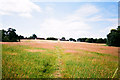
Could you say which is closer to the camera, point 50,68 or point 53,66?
point 50,68

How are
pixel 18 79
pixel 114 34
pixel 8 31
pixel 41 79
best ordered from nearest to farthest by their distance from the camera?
pixel 18 79, pixel 41 79, pixel 8 31, pixel 114 34

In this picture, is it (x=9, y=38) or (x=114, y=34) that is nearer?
(x=9, y=38)

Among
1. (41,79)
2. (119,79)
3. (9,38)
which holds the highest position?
(9,38)

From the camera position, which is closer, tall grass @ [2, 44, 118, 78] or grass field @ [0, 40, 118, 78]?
tall grass @ [2, 44, 118, 78]

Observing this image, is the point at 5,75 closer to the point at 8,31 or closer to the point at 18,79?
the point at 18,79

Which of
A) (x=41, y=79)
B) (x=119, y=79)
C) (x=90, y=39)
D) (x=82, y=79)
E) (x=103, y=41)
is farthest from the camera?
(x=90, y=39)

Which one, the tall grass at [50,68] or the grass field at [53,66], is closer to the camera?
the tall grass at [50,68]

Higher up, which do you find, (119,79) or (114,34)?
(114,34)

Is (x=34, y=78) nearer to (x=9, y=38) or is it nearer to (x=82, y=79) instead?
(x=82, y=79)

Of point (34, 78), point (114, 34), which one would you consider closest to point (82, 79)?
point (34, 78)

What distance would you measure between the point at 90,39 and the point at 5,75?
286ft

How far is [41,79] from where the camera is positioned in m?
6.05

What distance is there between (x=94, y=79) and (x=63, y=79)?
Answer: 2.55 metres

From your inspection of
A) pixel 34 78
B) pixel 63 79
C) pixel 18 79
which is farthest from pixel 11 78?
pixel 63 79
